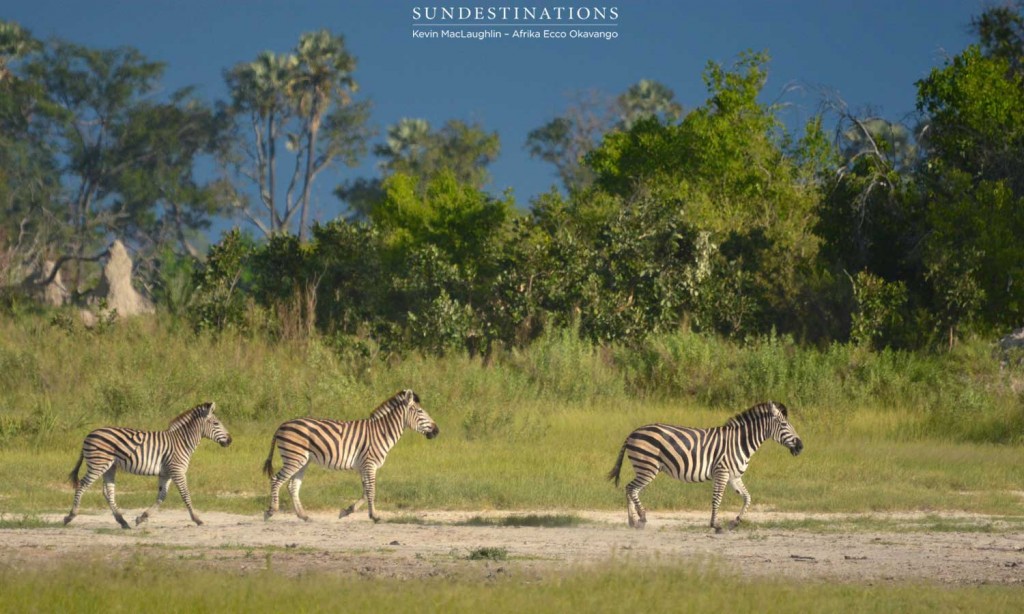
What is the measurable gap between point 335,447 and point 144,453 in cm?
181

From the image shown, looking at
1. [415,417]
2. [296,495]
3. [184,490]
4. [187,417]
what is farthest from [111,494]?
[415,417]

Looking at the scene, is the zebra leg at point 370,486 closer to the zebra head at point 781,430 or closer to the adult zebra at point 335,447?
the adult zebra at point 335,447

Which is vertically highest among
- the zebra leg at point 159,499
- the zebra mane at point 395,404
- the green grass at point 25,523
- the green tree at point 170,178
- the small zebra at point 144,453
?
the green tree at point 170,178

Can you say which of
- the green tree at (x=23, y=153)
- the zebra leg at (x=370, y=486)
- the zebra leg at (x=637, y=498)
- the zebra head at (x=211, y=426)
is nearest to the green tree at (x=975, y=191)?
the zebra leg at (x=637, y=498)

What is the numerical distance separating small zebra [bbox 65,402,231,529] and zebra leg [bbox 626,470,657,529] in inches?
155

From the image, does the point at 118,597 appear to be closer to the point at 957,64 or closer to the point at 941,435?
the point at 941,435

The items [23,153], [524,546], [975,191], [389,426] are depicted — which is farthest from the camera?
[23,153]

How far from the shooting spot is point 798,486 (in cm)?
1739

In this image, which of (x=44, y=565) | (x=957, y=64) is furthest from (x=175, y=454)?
(x=957, y=64)

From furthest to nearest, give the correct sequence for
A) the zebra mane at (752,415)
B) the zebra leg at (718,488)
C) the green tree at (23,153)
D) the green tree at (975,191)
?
the green tree at (23,153), the green tree at (975,191), the zebra mane at (752,415), the zebra leg at (718,488)

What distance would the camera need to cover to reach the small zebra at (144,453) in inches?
527

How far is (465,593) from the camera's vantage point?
9211 mm

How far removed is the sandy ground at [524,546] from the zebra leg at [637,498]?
13 centimetres

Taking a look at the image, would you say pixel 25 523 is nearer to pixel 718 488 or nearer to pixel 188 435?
pixel 188 435
